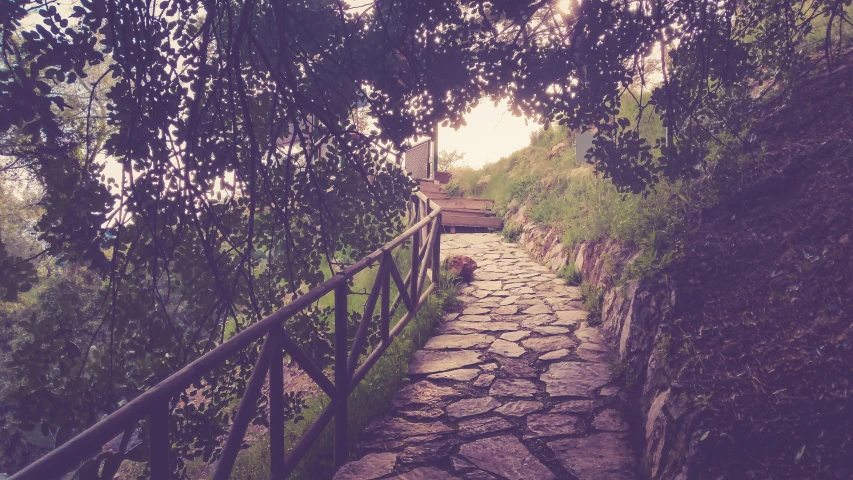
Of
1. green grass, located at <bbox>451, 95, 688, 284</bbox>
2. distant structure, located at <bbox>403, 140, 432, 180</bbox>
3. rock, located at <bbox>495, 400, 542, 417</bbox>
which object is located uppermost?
distant structure, located at <bbox>403, 140, 432, 180</bbox>

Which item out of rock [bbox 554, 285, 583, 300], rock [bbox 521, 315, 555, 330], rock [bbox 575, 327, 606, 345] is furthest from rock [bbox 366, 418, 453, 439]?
rock [bbox 554, 285, 583, 300]

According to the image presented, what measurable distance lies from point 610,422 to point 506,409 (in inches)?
28.4

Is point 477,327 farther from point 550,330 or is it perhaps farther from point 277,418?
point 277,418

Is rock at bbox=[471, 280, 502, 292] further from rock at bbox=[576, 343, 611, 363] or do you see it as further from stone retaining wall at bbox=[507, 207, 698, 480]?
rock at bbox=[576, 343, 611, 363]

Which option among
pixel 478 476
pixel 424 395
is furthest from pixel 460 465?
pixel 424 395

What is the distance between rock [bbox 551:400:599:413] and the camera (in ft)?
11.5

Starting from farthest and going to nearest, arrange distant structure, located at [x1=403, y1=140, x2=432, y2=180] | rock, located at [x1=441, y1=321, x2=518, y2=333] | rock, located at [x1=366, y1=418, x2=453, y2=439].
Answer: distant structure, located at [x1=403, y1=140, x2=432, y2=180] → rock, located at [x1=441, y1=321, x2=518, y2=333] → rock, located at [x1=366, y1=418, x2=453, y2=439]

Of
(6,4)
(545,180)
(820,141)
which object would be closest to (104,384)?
(6,4)

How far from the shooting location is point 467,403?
12.2 feet

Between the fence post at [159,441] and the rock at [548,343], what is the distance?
11.7ft

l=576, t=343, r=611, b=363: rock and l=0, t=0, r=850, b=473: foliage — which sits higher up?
l=0, t=0, r=850, b=473: foliage

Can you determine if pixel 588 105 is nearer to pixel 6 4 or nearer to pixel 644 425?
pixel 644 425

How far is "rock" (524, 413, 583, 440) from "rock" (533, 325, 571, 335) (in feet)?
5.24

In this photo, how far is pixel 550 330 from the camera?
16.8 ft
